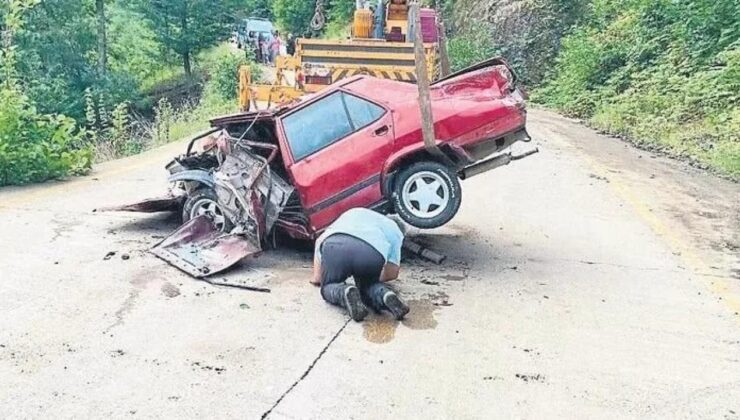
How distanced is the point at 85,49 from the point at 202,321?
29029mm

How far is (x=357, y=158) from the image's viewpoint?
24.9 feet

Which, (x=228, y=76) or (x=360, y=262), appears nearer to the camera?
(x=360, y=262)

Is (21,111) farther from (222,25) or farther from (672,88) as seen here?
(222,25)

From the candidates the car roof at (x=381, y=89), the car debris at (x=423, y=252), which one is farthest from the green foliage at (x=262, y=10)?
the car debris at (x=423, y=252)

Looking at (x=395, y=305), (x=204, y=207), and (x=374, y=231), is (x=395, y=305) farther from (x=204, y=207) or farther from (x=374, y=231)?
(x=204, y=207)

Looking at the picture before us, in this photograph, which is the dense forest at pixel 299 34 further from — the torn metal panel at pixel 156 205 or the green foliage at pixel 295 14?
the torn metal panel at pixel 156 205

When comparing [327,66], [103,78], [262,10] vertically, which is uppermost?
[262,10]

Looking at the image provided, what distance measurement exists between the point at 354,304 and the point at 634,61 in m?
18.4

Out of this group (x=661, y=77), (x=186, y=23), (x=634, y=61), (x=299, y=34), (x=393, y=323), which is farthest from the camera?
(x=299, y=34)

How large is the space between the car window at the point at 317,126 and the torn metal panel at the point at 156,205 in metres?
1.73

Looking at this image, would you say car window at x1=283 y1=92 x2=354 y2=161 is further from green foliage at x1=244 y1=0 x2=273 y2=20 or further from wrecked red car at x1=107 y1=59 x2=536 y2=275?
green foliage at x1=244 y1=0 x2=273 y2=20

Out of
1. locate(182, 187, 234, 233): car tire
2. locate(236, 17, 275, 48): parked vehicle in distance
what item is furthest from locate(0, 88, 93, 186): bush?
locate(236, 17, 275, 48): parked vehicle in distance

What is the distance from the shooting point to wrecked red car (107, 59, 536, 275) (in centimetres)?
750

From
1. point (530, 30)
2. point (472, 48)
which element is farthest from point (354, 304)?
point (472, 48)
